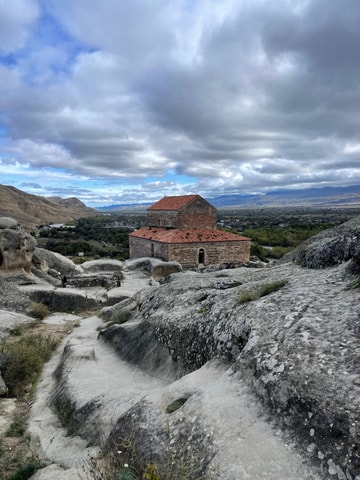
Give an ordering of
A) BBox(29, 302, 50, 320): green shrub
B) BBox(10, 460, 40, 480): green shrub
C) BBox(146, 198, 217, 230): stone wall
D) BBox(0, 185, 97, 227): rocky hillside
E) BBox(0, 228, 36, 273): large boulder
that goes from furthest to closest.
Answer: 1. BBox(0, 185, 97, 227): rocky hillside
2. BBox(146, 198, 217, 230): stone wall
3. BBox(0, 228, 36, 273): large boulder
4. BBox(29, 302, 50, 320): green shrub
5. BBox(10, 460, 40, 480): green shrub

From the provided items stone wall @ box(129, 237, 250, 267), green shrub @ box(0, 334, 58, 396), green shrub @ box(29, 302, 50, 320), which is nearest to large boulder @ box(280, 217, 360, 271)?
green shrub @ box(0, 334, 58, 396)

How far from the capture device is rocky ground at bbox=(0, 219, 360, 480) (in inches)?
144

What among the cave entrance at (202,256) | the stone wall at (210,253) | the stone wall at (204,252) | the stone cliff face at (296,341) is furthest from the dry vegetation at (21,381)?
the cave entrance at (202,256)

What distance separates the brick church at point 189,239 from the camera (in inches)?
1273

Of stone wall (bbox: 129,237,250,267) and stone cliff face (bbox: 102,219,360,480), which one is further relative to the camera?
stone wall (bbox: 129,237,250,267)

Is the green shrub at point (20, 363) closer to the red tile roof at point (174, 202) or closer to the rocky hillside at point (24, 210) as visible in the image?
the red tile roof at point (174, 202)

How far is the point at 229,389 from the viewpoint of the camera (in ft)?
15.6

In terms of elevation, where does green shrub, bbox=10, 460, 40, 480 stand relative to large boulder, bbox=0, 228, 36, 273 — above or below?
below

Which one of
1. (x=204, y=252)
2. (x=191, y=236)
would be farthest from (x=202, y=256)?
(x=191, y=236)

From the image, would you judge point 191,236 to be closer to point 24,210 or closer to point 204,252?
point 204,252

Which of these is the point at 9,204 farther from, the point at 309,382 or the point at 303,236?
the point at 309,382

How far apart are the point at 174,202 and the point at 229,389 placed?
3398cm

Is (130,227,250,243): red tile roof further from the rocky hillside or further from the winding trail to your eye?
the rocky hillside

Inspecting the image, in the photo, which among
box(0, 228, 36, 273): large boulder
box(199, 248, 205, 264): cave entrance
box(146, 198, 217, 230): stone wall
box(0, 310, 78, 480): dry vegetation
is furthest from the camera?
box(146, 198, 217, 230): stone wall
